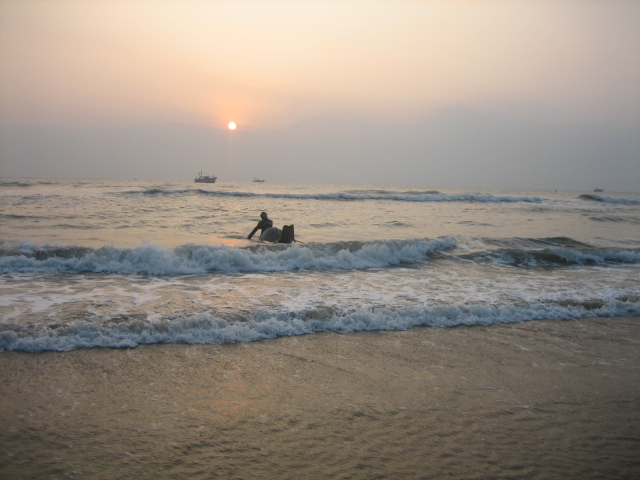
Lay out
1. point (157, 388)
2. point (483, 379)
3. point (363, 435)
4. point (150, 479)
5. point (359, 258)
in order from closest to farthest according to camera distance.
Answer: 1. point (150, 479)
2. point (363, 435)
3. point (157, 388)
4. point (483, 379)
5. point (359, 258)

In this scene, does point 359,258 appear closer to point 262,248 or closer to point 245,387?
point 262,248

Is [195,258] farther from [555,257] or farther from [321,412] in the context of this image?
[555,257]

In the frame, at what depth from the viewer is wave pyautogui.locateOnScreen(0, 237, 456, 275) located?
874 centimetres

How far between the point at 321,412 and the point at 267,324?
2180 mm

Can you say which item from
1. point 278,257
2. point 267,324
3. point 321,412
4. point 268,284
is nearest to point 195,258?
point 278,257

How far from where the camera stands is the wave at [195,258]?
8.74m

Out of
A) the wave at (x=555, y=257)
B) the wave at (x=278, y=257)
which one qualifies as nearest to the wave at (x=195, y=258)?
the wave at (x=278, y=257)

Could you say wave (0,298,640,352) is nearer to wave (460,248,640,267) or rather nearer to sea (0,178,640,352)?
sea (0,178,640,352)

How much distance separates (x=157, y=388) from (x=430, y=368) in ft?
8.83

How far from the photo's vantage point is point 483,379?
13.8 feet

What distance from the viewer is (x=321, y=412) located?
11.2 ft

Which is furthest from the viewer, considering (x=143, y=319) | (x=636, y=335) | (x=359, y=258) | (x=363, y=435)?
(x=359, y=258)

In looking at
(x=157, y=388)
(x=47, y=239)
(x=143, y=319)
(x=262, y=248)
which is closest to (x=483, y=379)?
(x=157, y=388)

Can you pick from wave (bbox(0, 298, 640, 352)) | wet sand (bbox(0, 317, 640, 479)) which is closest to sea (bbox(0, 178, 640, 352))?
wave (bbox(0, 298, 640, 352))
